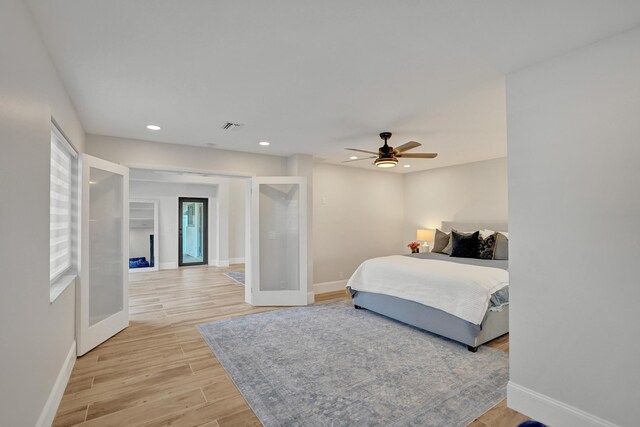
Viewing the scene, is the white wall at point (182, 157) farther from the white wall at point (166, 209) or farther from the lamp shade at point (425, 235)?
the white wall at point (166, 209)

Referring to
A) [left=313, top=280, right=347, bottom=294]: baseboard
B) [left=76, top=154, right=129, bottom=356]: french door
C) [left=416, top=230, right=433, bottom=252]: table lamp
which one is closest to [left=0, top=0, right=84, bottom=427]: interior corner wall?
A: [left=76, top=154, right=129, bottom=356]: french door

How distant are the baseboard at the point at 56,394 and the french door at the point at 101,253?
0.42 m

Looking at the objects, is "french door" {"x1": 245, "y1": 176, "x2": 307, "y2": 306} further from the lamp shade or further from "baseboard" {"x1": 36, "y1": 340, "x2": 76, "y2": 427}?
the lamp shade

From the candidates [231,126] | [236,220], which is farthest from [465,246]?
[236,220]

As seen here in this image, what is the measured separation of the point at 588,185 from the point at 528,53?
93 centimetres

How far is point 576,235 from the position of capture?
1.94 meters

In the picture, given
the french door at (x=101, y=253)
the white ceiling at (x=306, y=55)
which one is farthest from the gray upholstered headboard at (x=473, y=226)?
the french door at (x=101, y=253)

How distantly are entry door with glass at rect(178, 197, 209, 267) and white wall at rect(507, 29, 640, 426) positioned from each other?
8499 millimetres

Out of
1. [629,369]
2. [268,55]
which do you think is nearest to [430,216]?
[629,369]

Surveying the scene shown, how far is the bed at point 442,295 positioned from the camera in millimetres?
3176

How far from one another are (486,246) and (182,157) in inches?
189

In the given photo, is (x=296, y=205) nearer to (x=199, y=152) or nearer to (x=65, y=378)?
(x=199, y=152)

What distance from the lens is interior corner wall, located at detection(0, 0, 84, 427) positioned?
4.43 ft

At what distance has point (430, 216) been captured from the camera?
650 centimetres
